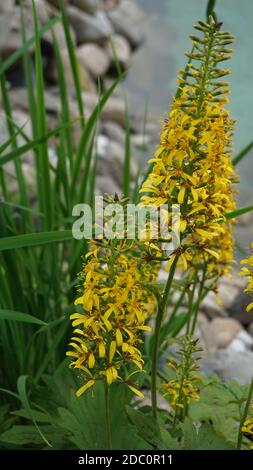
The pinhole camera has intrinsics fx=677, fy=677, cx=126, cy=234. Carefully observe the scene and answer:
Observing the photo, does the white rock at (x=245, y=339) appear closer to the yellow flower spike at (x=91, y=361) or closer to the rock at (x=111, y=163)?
the rock at (x=111, y=163)

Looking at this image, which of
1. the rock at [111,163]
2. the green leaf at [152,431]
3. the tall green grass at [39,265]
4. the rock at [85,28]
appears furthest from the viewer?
the rock at [85,28]

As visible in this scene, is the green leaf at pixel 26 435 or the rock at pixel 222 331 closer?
the green leaf at pixel 26 435

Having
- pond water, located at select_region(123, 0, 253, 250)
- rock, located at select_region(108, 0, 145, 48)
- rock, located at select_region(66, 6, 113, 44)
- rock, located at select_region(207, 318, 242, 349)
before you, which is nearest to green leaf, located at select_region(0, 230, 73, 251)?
rock, located at select_region(207, 318, 242, 349)

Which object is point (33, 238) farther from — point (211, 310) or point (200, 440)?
point (211, 310)

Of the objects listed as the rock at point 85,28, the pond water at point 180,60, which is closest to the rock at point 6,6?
the rock at point 85,28

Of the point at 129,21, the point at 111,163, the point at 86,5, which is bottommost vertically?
the point at 111,163

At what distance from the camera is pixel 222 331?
498 centimetres

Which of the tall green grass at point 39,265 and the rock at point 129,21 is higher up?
the rock at point 129,21

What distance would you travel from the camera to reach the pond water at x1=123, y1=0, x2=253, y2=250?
8773 mm

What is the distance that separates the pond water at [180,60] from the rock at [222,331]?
1997 millimetres

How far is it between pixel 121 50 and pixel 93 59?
0.96 metres

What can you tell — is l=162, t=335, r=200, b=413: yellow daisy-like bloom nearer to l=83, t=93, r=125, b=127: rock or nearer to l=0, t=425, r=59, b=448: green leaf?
l=0, t=425, r=59, b=448: green leaf

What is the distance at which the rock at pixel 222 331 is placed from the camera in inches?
191

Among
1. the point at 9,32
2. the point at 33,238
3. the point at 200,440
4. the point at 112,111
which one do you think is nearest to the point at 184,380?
the point at 200,440
